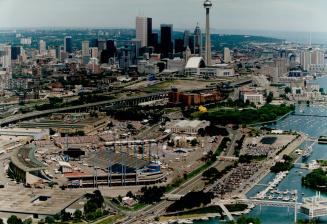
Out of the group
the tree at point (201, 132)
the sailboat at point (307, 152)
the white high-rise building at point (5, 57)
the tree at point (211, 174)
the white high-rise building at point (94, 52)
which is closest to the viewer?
the tree at point (211, 174)

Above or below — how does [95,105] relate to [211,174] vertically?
above

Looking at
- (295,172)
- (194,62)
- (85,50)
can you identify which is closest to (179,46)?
(85,50)

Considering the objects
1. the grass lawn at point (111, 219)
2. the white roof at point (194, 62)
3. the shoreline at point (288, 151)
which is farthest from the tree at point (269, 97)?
the grass lawn at point (111, 219)

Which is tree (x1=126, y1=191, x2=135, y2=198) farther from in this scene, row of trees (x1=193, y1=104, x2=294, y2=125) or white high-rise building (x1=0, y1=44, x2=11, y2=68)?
white high-rise building (x1=0, y1=44, x2=11, y2=68)

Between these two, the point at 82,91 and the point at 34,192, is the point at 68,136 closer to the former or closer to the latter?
the point at 34,192

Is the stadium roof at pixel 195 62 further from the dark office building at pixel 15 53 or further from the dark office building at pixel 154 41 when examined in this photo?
the dark office building at pixel 15 53

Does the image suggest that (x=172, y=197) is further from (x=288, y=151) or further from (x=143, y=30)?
(x=143, y=30)
